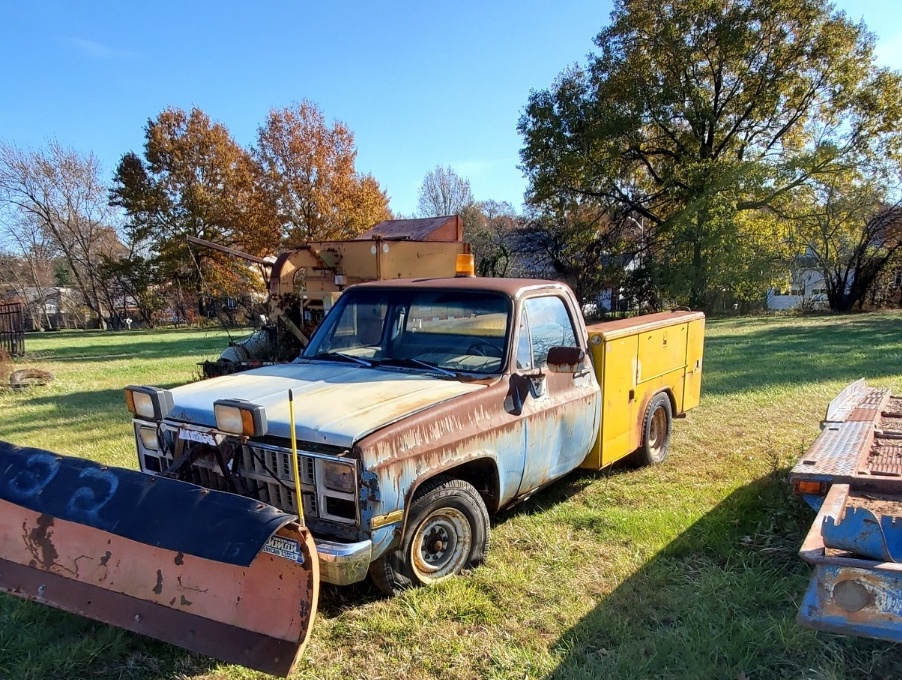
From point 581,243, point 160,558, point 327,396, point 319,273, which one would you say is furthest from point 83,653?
point 581,243

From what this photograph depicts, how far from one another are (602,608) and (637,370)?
239 centimetres

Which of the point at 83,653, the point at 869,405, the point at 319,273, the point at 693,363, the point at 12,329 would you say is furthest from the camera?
the point at 12,329

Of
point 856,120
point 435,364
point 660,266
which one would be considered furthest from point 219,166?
point 435,364

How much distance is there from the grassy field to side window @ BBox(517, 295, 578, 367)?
1.33 m

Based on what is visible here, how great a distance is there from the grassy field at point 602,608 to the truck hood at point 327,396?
1085 millimetres

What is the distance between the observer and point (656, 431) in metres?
5.86

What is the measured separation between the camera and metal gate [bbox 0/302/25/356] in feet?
45.7

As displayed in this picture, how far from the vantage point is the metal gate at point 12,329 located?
13.9 metres

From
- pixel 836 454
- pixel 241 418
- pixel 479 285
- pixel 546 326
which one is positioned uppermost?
pixel 479 285

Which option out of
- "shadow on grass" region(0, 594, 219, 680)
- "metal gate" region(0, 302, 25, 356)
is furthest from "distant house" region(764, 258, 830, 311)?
"shadow on grass" region(0, 594, 219, 680)

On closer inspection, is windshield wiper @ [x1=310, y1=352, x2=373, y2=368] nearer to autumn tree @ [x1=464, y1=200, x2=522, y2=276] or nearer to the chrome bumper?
the chrome bumper

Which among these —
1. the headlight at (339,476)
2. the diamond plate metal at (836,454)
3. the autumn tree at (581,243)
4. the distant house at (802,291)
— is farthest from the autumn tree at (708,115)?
the headlight at (339,476)

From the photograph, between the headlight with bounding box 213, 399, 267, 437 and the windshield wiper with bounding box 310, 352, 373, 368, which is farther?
the windshield wiper with bounding box 310, 352, 373, 368

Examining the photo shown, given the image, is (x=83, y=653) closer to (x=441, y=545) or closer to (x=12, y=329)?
(x=441, y=545)
